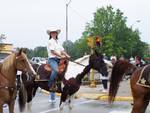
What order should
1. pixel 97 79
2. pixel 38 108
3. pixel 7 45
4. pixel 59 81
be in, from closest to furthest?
pixel 59 81, pixel 38 108, pixel 97 79, pixel 7 45

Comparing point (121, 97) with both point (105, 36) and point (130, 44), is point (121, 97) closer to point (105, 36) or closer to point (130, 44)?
point (105, 36)

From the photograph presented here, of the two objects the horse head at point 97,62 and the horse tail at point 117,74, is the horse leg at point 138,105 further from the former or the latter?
the horse head at point 97,62

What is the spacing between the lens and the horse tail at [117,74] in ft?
38.4

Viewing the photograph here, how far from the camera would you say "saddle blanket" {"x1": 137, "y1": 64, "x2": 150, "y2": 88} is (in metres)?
10.8

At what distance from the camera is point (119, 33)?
9800 cm

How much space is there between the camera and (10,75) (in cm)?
1027

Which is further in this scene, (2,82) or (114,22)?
(114,22)

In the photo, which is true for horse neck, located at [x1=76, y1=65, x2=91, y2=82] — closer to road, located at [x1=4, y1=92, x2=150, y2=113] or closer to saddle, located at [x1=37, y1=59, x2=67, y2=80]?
saddle, located at [x1=37, y1=59, x2=67, y2=80]

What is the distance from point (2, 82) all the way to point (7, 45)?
44.8m

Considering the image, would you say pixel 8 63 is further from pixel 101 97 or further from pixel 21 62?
pixel 101 97

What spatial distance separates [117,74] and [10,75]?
291 centimetres

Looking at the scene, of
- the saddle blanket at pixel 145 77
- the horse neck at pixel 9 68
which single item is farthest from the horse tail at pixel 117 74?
the horse neck at pixel 9 68

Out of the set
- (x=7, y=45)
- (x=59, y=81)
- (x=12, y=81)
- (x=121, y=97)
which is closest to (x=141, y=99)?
(x=12, y=81)

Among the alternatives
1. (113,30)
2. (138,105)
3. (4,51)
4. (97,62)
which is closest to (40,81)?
(97,62)
